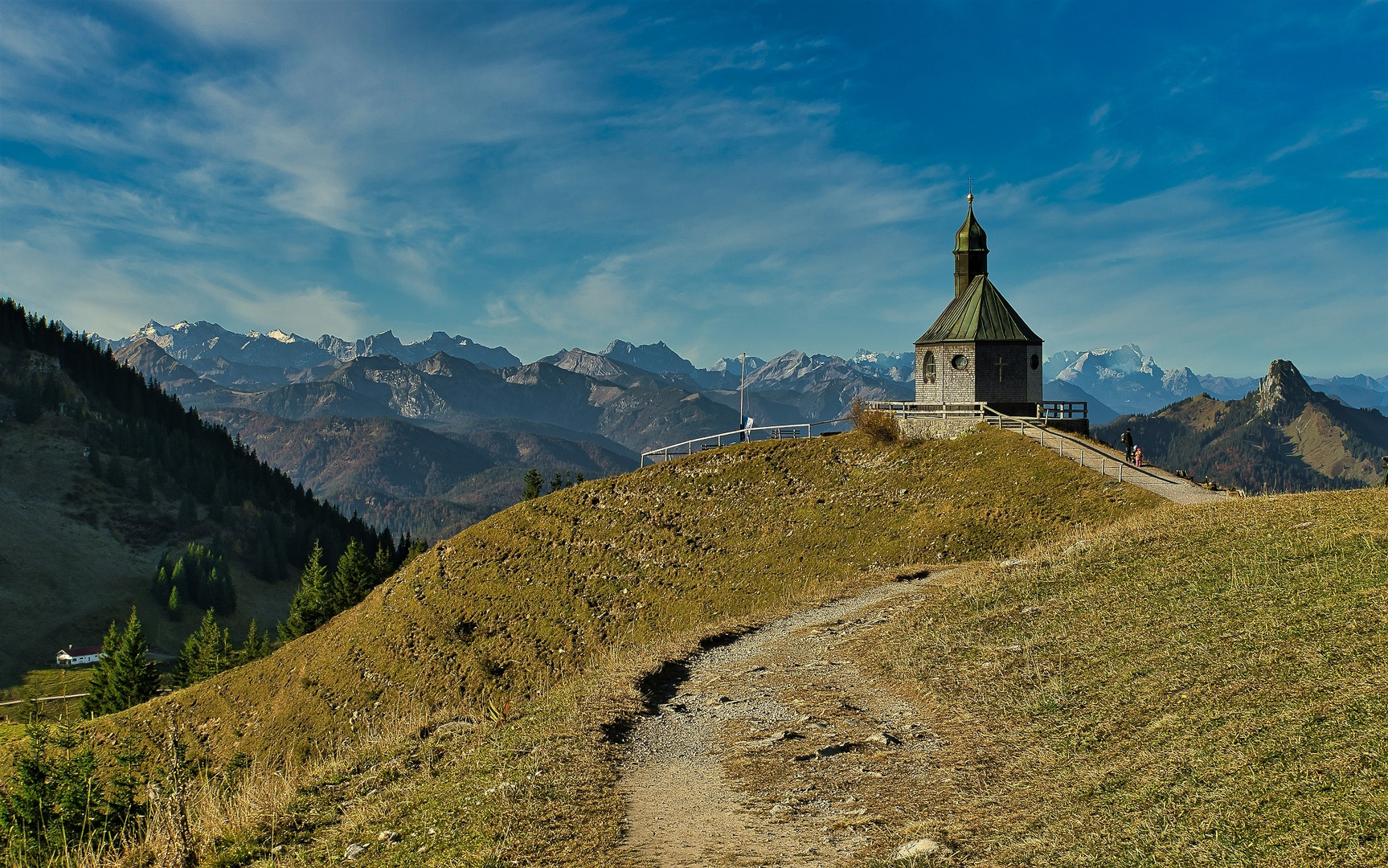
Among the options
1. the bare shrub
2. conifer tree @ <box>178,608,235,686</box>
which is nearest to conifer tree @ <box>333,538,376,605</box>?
conifer tree @ <box>178,608,235,686</box>

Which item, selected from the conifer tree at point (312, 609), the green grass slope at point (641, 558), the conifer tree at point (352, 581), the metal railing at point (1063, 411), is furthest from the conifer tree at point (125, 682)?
the metal railing at point (1063, 411)

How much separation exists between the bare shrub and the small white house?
142 metres

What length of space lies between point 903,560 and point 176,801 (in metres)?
33.6

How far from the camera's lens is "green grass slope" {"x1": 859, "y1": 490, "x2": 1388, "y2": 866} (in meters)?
8.84

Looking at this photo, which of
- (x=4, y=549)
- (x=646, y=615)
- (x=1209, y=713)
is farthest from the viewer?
(x=4, y=549)

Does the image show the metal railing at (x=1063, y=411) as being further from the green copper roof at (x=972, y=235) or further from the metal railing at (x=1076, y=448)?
the green copper roof at (x=972, y=235)

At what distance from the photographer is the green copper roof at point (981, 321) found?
61094 mm

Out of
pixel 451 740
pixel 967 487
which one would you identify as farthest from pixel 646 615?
pixel 451 740

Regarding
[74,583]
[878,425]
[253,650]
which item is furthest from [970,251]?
[74,583]

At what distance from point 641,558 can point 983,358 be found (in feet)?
99.1

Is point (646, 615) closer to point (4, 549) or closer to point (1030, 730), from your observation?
point (1030, 730)

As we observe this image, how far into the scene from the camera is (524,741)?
15.3 m

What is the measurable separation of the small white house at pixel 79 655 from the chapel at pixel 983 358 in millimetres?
145595

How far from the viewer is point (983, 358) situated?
60.9 meters
